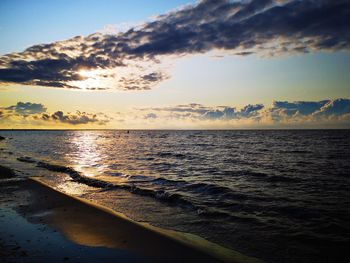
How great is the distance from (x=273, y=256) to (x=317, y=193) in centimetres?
1013

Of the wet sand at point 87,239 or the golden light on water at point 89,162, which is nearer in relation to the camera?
the wet sand at point 87,239

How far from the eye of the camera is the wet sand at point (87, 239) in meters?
7.79

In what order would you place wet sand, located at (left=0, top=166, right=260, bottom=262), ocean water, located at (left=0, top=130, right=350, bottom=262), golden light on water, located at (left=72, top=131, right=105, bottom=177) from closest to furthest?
wet sand, located at (left=0, top=166, right=260, bottom=262)
ocean water, located at (left=0, top=130, right=350, bottom=262)
golden light on water, located at (left=72, top=131, right=105, bottom=177)

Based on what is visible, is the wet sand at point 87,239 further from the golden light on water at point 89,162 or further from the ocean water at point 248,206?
the golden light on water at point 89,162

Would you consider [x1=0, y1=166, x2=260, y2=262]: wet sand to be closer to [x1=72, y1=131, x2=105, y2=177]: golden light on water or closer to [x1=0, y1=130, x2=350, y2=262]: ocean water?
[x1=0, y1=130, x2=350, y2=262]: ocean water

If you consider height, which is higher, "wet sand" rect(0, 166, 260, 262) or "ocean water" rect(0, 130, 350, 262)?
"wet sand" rect(0, 166, 260, 262)

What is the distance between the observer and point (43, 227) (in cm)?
1025

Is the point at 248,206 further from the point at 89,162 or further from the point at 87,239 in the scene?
the point at 89,162

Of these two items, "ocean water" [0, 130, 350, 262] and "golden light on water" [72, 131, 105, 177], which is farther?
"golden light on water" [72, 131, 105, 177]

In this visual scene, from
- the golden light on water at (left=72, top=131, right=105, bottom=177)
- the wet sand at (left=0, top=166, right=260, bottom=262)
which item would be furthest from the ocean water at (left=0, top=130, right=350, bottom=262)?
the golden light on water at (left=72, top=131, right=105, bottom=177)

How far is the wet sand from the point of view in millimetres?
7789

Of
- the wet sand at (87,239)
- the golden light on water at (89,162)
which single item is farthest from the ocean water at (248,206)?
the golden light on water at (89,162)

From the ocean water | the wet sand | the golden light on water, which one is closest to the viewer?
the wet sand

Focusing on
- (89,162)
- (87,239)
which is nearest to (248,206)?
(87,239)
